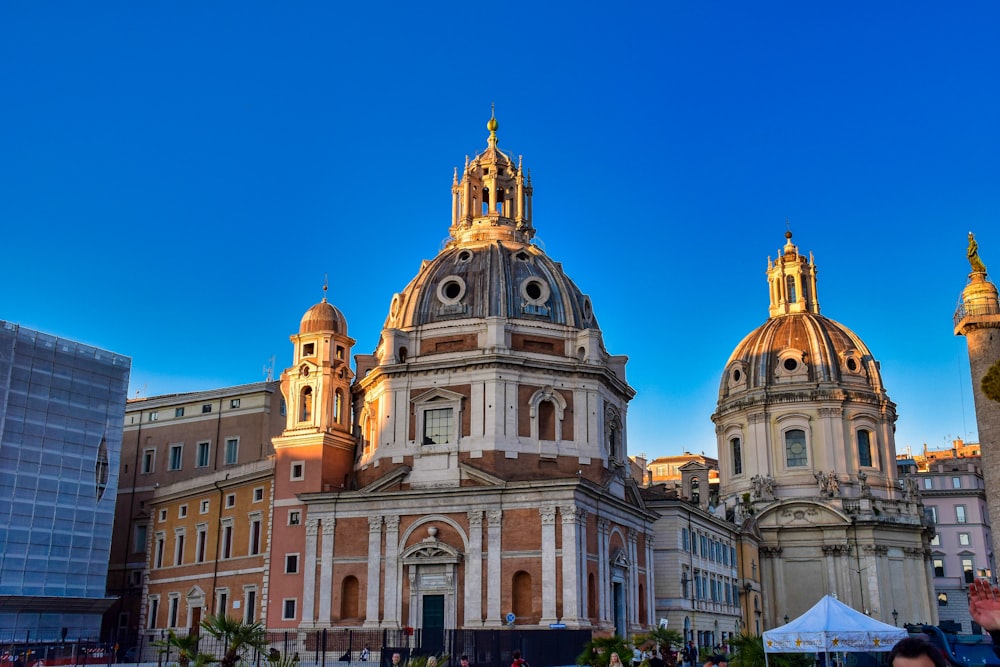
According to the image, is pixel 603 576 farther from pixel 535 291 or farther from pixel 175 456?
pixel 175 456

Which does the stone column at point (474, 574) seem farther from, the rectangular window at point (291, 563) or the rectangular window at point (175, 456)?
the rectangular window at point (175, 456)

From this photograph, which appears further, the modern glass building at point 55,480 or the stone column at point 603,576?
the modern glass building at point 55,480

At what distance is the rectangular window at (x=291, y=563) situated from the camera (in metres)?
49.1

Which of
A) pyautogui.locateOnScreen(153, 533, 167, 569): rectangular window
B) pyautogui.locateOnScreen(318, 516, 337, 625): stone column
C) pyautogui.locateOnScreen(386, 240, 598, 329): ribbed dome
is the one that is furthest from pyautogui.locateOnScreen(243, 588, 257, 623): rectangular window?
pyautogui.locateOnScreen(386, 240, 598, 329): ribbed dome

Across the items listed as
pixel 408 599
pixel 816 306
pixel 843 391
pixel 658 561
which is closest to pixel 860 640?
pixel 408 599

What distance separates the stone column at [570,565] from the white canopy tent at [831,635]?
20.3m

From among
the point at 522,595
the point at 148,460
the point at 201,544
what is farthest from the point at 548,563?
the point at 148,460

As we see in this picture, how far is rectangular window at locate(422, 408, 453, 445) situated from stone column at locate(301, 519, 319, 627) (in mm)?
6349

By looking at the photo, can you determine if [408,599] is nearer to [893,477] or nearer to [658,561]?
[658,561]

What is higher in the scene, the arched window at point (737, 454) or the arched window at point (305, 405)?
the arched window at point (737, 454)

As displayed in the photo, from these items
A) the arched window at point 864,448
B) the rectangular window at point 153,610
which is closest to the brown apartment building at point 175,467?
the rectangular window at point 153,610

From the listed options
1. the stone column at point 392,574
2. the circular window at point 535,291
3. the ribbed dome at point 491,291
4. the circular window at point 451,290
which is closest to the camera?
the stone column at point 392,574

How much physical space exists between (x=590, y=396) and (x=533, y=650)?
55.0ft

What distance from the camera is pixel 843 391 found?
2965 inches
